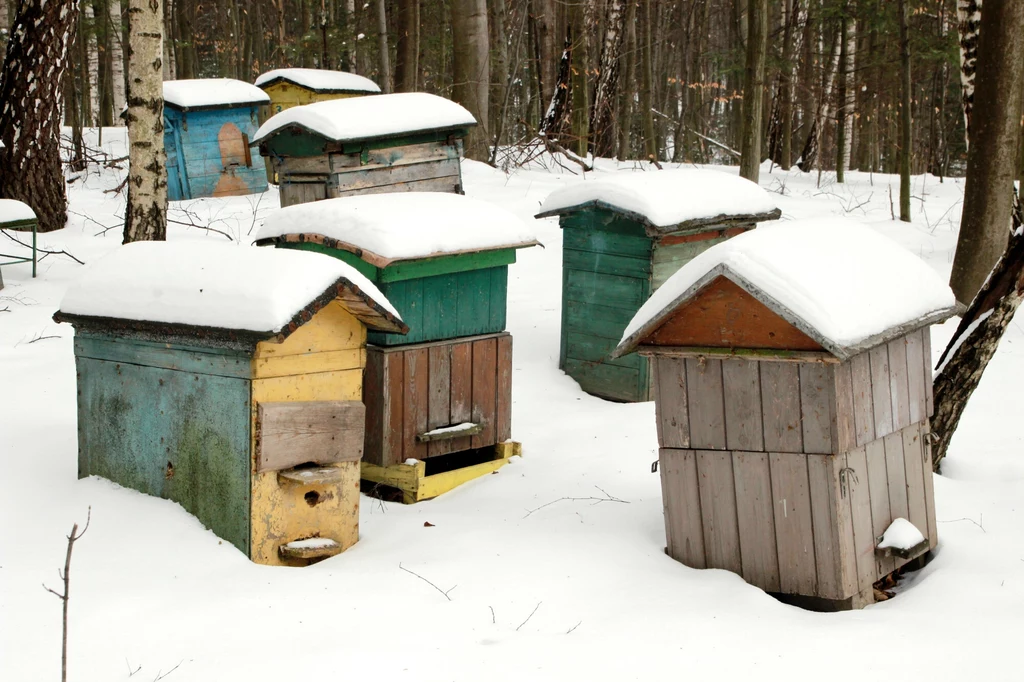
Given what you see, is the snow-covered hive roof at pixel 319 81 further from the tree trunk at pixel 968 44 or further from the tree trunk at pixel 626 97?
the tree trunk at pixel 968 44

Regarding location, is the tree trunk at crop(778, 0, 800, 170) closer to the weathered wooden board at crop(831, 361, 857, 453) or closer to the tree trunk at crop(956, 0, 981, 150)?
the tree trunk at crop(956, 0, 981, 150)

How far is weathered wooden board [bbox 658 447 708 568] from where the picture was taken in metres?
4.45

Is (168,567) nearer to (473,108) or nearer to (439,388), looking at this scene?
(439,388)

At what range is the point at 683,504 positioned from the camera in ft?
14.8

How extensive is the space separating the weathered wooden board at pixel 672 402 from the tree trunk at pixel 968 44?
Answer: 5.14 m

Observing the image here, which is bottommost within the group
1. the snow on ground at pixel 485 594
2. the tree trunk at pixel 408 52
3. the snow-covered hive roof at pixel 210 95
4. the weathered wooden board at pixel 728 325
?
the snow on ground at pixel 485 594

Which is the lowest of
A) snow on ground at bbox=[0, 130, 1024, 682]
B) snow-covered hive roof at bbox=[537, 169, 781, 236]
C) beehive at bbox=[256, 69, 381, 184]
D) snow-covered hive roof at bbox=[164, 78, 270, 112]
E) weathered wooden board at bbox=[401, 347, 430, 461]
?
snow on ground at bbox=[0, 130, 1024, 682]

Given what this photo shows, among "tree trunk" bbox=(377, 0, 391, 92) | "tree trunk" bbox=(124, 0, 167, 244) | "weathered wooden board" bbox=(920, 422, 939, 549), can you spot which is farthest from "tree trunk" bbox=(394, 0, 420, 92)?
"weathered wooden board" bbox=(920, 422, 939, 549)

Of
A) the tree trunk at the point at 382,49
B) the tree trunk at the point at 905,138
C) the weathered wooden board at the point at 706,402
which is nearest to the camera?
the weathered wooden board at the point at 706,402

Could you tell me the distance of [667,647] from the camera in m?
3.79

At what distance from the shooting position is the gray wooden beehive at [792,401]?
4.01m

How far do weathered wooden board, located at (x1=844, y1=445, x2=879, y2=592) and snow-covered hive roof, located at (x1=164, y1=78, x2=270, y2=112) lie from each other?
35.6 feet

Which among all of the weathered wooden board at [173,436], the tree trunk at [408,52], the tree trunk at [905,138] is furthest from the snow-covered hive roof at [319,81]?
the weathered wooden board at [173,436]

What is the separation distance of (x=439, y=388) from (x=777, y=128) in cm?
1501
